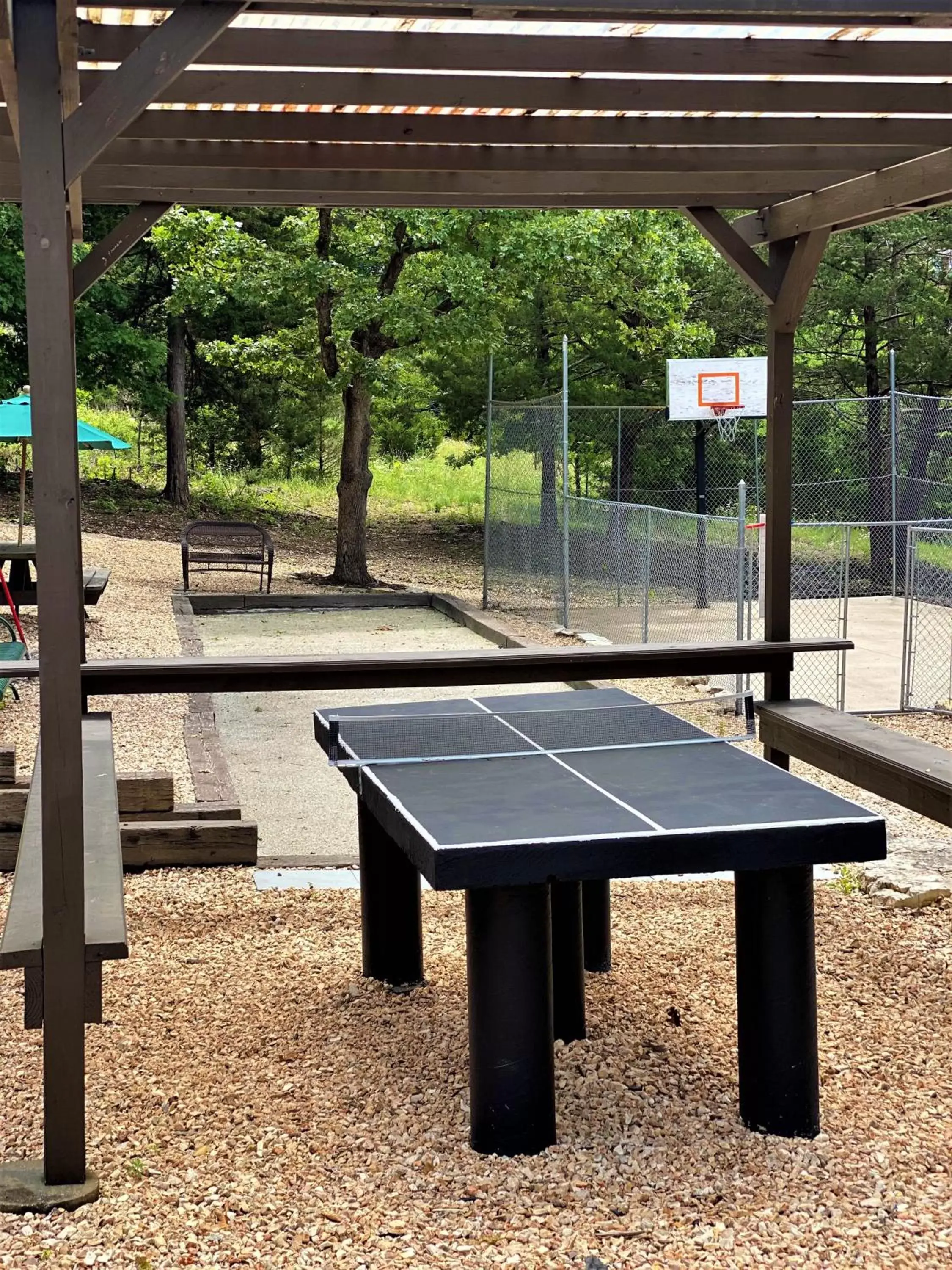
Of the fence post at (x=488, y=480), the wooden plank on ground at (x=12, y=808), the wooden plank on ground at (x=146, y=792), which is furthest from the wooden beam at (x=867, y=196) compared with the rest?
the fence post at (x=488, y=480)

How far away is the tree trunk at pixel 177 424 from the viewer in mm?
24297

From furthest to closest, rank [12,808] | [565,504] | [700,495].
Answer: [700,495] < [565,504] < [12,808]

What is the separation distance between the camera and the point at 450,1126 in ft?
11.2

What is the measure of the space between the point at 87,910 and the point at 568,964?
135 cm

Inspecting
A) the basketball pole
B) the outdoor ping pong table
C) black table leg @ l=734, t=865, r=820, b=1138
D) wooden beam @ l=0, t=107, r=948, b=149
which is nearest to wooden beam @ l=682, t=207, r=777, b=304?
wooden beam @ l=0, t=107, r=948, b=149

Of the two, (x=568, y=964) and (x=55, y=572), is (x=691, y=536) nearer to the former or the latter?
(x=568, y=964)

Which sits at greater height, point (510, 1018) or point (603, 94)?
point (603, 94)

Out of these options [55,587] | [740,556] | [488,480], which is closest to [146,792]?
[55,587]

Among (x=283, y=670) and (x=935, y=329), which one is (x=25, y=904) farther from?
(x=935, y=329)

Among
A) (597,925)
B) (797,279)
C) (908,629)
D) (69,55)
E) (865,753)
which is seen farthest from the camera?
(908,629)

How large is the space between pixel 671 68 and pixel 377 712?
2.15 metres

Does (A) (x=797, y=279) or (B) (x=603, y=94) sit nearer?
(B) (x=603, y=94)

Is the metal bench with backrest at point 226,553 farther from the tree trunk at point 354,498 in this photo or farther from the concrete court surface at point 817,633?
the concrete court surface at point 817,633

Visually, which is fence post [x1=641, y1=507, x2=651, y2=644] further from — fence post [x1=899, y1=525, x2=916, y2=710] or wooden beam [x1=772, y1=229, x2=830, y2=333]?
wooden beam [x1=772, y1=229, x2=830, y2=333]
